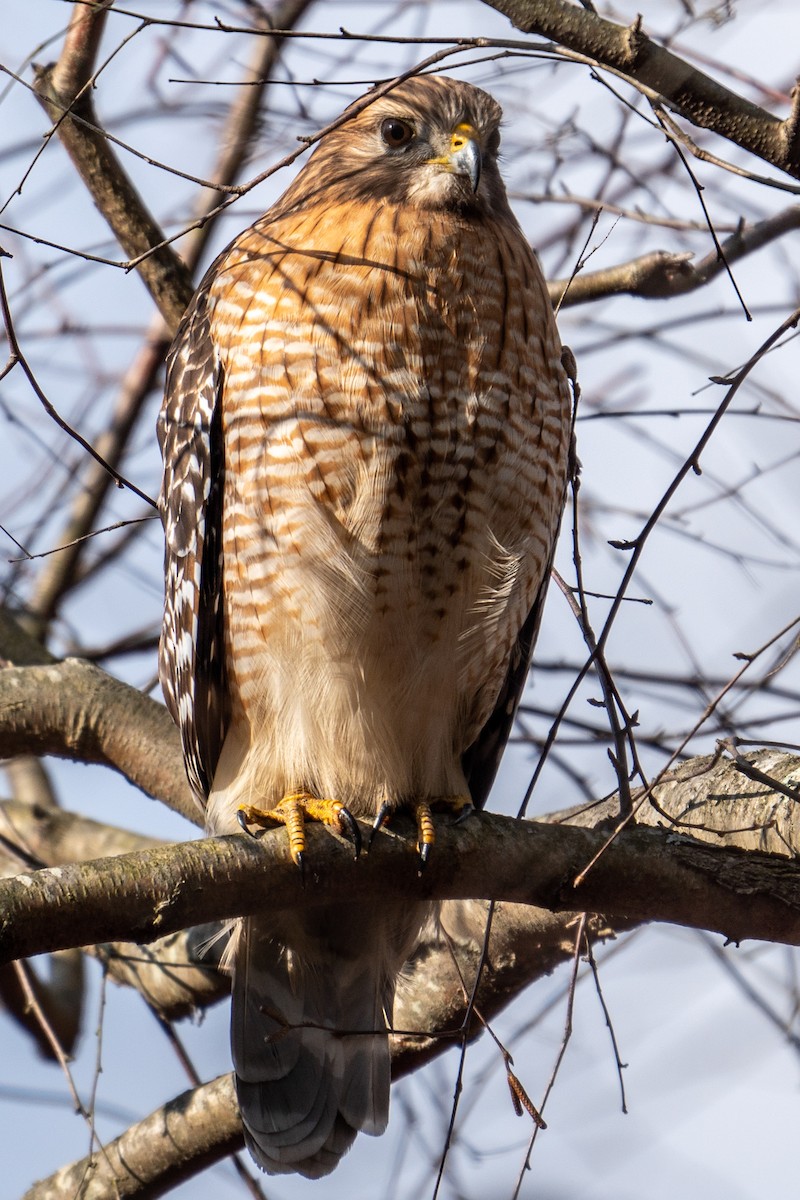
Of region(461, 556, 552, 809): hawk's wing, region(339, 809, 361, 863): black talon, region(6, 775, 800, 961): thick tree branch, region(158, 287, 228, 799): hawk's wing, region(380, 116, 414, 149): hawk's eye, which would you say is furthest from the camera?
region(461, 556, 552, 809): hawk's wing

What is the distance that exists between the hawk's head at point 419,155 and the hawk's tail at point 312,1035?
2.08 metres

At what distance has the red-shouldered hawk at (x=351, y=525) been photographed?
3527 mm

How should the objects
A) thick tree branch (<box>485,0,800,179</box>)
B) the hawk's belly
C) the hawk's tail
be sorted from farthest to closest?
the hawk's tail, the hawk's belly, thick tree branch (<box>485,0,800,179</box>)

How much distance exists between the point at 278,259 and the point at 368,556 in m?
0.89

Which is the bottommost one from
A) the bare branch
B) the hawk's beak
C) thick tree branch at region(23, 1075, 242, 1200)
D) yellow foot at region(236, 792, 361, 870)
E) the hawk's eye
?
thick tree branch at region(23, 1075, 242, 1200)

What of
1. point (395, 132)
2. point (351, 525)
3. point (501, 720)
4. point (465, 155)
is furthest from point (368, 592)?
point (395, 132)

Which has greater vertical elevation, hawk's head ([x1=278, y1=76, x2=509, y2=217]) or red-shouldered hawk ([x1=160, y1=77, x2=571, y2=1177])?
hawk's head ([x1=278, y1=76, x2=509, y2=217])

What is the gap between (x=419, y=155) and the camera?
13.3 ft

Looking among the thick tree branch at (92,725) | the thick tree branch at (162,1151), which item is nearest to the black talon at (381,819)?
the thick tree branch at (92,725)

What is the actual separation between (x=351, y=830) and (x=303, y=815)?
178mm

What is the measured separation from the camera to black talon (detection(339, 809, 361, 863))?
10.6 feet

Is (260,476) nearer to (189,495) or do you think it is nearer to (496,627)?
(189,495)

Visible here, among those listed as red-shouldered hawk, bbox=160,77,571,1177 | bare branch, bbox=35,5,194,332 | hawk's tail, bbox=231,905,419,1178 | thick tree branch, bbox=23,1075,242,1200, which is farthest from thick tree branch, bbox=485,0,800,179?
thick tree branch, bbox=23,1075,242,1200

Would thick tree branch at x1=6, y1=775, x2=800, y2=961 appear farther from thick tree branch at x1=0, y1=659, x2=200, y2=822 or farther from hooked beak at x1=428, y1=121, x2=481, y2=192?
hooked beak at x1=428, y1=121, x2=481, y2=192
